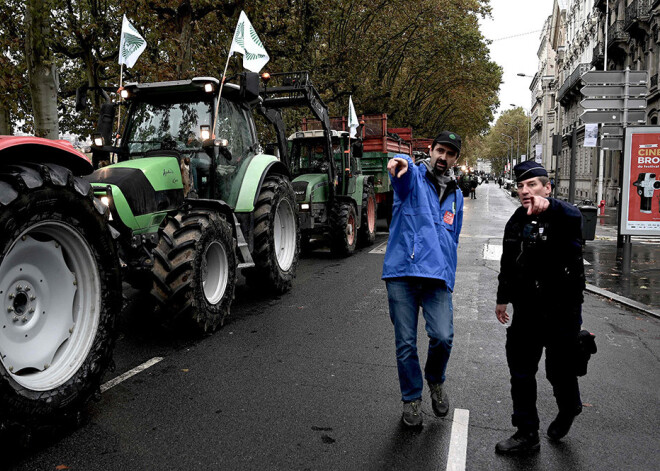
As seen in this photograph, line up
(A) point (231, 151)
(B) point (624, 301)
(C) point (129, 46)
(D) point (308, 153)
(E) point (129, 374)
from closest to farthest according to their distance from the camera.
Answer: (E) point (129, 374)
(A) point (231, 151)
(C) point (129, 46)
(B) point (624, 301)
(D) point (308, 153)

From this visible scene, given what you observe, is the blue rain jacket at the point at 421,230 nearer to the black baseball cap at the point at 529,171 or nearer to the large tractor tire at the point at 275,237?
the black baseball cap at the point at 529,171

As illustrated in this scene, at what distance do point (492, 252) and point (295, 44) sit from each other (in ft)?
38.2

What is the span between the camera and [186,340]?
5.96 metres

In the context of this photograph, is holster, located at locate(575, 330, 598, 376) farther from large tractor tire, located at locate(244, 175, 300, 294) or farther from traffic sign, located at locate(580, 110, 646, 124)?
traffic sign, located at locate(580, 110, 646, 124)

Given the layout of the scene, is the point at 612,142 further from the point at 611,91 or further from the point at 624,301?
the point at 624,301

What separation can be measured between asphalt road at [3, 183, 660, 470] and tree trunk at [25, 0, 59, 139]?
247 inches

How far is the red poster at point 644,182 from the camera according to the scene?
1062 centimetres

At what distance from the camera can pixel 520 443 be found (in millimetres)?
3611

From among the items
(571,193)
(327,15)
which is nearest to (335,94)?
(327,15)

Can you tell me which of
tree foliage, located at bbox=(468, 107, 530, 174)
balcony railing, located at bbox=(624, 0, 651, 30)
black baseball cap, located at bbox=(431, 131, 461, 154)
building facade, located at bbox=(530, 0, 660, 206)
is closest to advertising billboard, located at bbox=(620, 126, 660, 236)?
building facade, located at bbox=(530, 0, 660, 206)

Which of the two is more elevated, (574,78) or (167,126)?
(574,78)

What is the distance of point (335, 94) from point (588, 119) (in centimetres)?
1470

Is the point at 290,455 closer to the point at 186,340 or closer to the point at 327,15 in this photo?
the point at 186,340

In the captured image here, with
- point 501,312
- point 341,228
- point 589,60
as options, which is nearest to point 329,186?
point 341,228
